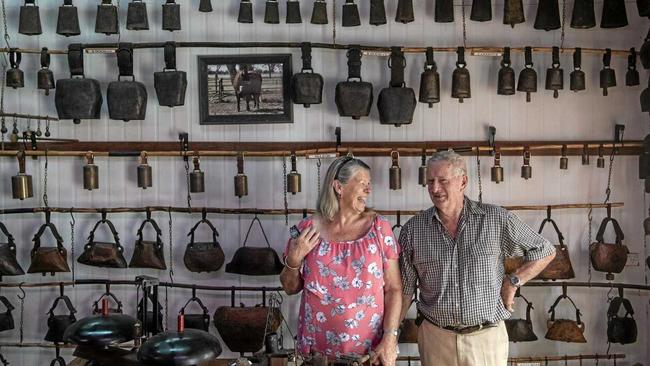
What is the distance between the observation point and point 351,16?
454cm

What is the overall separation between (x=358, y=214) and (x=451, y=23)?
2.16 m

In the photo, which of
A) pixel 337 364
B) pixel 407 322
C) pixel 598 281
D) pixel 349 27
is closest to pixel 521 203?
pixel 598 281

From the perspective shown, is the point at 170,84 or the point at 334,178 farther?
the point at 170,84

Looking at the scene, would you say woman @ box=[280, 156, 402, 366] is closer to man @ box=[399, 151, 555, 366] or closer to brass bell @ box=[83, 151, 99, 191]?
man @ box=[399, 151, 555, 366]

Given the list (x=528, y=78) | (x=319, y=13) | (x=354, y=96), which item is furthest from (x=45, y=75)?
(x=528, y=78)

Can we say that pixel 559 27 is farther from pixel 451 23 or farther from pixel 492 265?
pixel 492 265

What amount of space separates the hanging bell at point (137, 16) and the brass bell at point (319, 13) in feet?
3.56

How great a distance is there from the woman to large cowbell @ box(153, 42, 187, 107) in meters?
1.86

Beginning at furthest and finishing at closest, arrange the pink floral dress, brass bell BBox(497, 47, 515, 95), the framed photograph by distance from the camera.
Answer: the framed photograph < brass bell BBox(497, 47, 515, 95) < the pink floral dress

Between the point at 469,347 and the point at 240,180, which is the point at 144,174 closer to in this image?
the point at 240,180

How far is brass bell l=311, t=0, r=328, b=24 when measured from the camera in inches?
178

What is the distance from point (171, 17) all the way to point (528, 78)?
7.71 feet

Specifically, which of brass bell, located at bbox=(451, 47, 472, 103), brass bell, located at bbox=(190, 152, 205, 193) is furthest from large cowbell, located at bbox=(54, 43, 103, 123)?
brass bell, located at bbox=(451, 47, 472, 103)

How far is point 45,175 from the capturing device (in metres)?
4.73
